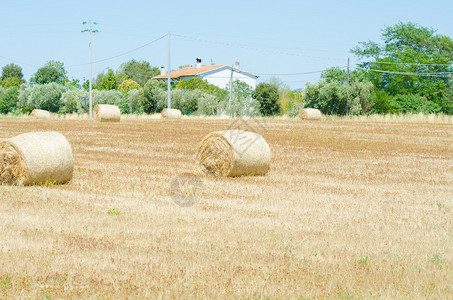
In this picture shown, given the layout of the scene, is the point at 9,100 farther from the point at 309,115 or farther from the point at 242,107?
the point at 309,115

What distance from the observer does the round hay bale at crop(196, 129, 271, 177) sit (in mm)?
14125

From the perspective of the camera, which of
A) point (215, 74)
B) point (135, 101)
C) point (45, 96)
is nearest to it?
point (135, 101)

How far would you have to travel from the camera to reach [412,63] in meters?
75.4

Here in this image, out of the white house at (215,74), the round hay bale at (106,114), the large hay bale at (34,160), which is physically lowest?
the large hay bale at (34,160)

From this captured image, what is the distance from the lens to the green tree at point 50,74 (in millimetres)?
115312

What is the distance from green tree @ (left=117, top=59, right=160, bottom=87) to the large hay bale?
128817 millimetres

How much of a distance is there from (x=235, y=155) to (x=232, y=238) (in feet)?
20.5

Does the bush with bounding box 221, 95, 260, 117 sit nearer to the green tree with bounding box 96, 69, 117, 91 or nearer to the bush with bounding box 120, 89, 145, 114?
the bush with bounding box 120, 89, 145, 114

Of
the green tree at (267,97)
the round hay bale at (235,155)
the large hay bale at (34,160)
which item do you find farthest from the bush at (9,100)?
the large hay bale at (34,160)

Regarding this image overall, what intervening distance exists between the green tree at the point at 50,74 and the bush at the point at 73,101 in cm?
4081

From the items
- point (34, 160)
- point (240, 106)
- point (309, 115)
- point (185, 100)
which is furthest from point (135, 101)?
point (34, 160)

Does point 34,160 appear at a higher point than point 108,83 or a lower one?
lower

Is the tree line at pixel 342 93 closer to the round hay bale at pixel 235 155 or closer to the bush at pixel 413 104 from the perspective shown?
the bush at pixel 413 104

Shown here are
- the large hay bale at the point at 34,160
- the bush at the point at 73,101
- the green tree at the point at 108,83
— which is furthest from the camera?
the green tree at the point at 108,83
